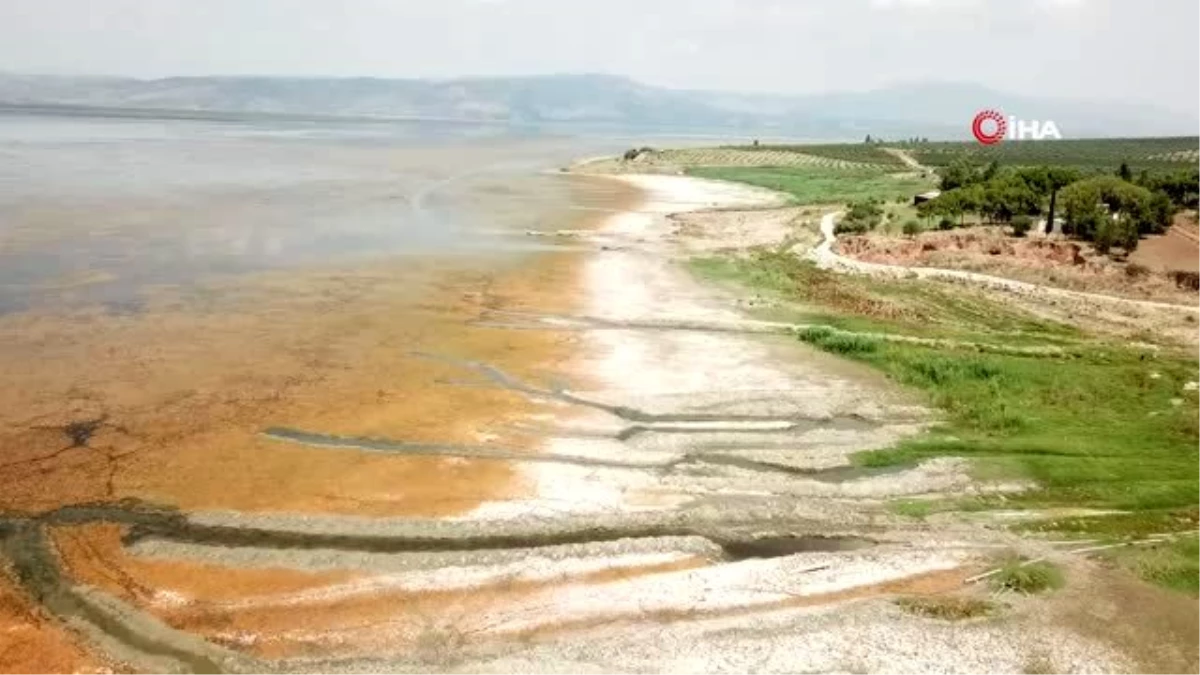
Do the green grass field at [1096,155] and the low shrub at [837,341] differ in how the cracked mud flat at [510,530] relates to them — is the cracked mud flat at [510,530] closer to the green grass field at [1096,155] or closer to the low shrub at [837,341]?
the low shrub at [837,341]

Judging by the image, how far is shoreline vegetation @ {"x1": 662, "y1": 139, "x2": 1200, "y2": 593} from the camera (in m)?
19.5

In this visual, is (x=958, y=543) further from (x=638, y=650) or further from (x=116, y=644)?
(x=116, y=644)

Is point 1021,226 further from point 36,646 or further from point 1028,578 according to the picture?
point 36,646

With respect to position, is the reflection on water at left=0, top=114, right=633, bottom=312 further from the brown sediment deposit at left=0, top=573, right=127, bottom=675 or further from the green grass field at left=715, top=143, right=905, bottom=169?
the green grass field at left=715, top=143, right=905, bottom=169

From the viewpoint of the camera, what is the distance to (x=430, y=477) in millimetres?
20516

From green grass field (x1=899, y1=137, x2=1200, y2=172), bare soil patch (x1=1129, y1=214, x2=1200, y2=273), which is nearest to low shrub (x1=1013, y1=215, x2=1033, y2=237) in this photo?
bare soil patch (x1=1129, y1=214, x2=1200, y2=273)

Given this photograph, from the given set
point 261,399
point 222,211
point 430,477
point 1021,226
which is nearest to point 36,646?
point 430,477

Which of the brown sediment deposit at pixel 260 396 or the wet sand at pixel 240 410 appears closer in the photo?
the wet sand at pixel 240 410

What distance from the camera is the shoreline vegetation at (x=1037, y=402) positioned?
766 inches

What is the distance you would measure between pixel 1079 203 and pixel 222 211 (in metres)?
49.0

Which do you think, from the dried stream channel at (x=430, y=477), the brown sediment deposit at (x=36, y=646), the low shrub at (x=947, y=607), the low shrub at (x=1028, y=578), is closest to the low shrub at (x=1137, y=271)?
the dried stream channel at (x=430, y=477)

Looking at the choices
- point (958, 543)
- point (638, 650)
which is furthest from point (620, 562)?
point (958, 543)

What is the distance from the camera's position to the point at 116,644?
14062 millimetres

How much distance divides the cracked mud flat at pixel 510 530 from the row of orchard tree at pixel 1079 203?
27.9m
